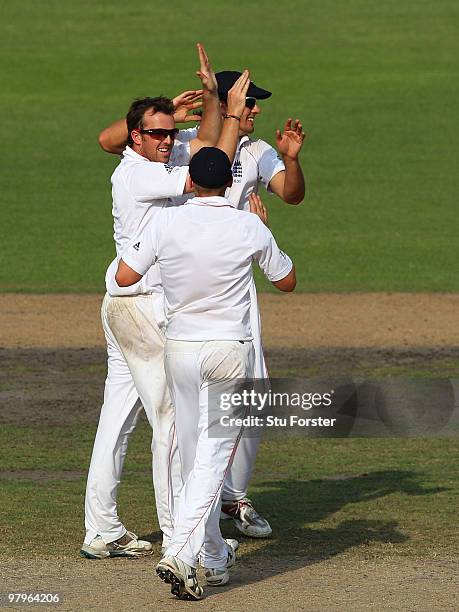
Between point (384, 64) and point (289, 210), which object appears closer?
point (289, 210)

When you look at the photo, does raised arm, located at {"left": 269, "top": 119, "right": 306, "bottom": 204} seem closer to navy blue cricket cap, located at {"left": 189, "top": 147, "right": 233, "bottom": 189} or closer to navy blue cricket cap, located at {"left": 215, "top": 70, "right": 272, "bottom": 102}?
navy blue cricket cap, located at {"left": 215, "top": 70, "right": 272, "bottom": 102}

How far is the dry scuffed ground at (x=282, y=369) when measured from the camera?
22.3 ft

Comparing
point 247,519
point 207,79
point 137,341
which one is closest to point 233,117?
point 207,79

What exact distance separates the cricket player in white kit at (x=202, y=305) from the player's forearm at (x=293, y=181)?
1091 mm

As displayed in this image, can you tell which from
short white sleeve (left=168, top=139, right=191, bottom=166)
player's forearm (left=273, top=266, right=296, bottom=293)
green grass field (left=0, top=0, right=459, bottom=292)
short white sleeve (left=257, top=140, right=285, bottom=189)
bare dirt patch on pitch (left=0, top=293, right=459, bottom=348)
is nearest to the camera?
player's forearm (left=273, top=266, right=296, bottom=293)

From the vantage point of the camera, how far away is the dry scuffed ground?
6.80 m

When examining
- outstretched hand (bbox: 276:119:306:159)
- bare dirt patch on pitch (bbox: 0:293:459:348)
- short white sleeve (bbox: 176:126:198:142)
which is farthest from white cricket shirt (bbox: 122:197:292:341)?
bare dirt patch on pitch (bbox: 0:293:459:348)

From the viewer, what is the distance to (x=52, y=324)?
15.2 metres

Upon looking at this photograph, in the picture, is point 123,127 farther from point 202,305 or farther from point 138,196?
point 202,305

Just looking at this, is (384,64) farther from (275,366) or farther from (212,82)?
(212,82)

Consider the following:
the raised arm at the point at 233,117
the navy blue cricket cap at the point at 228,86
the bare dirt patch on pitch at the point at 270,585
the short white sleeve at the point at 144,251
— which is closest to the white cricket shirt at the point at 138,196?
the raised arm at the point at 233,117

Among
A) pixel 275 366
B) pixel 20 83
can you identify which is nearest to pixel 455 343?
pixel 275 366

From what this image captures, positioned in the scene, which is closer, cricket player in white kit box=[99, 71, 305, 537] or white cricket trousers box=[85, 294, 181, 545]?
white cricket trousers box=[85, 294, 181, 545]

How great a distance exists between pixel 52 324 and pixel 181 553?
28.9 ft
